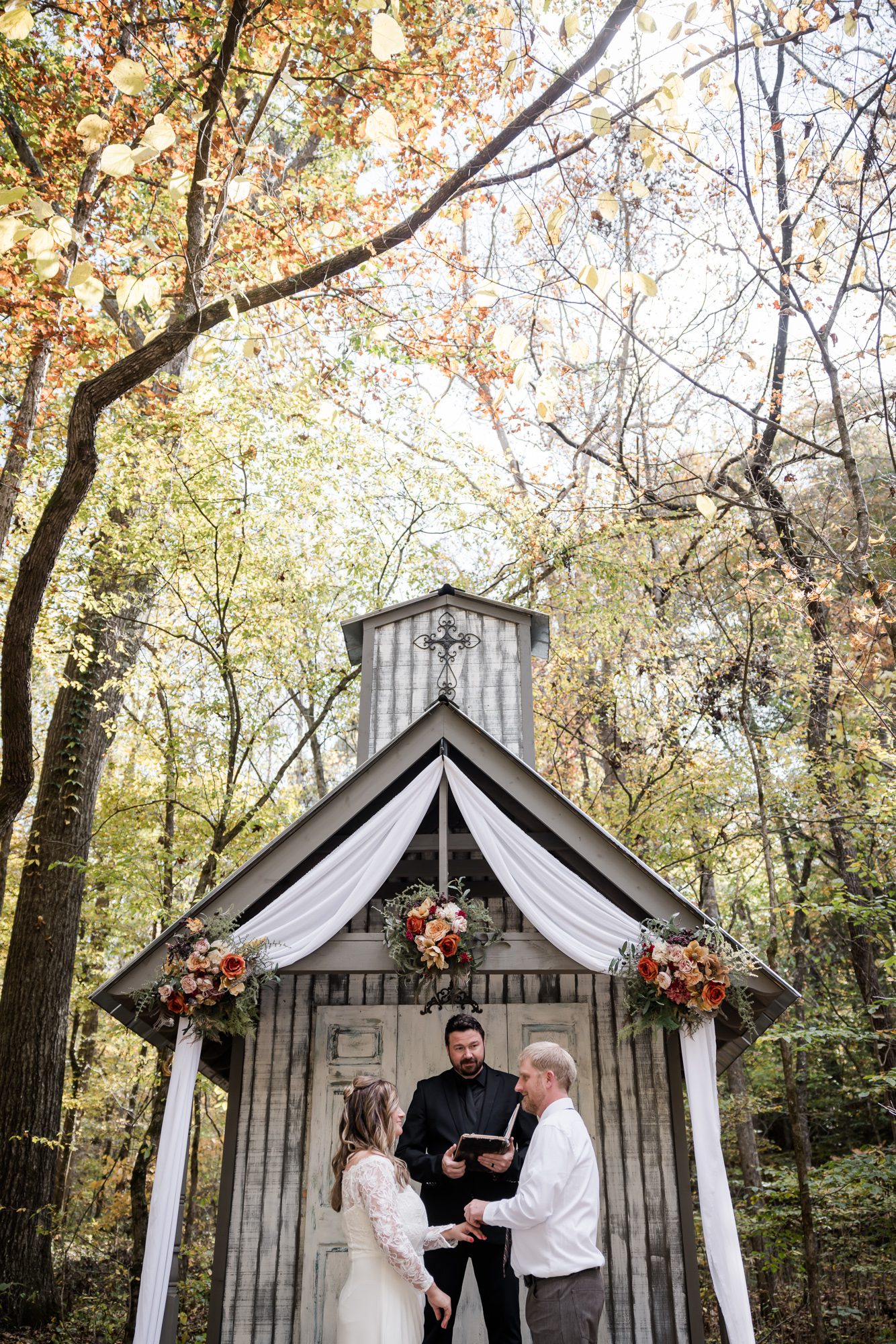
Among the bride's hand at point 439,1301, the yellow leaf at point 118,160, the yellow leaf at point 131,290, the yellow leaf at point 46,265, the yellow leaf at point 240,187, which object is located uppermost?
the yellow leaf at point 240,187

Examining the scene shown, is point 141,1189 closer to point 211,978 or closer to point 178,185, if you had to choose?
point 211,978

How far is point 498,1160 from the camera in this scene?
15.5ft

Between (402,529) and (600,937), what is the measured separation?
9.01m

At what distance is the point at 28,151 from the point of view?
23.9ft

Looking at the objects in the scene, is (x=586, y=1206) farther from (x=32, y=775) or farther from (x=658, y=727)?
(x=658, y=727)

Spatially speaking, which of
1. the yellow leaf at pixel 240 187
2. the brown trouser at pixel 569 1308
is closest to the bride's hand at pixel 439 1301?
the brown trouser at pixel 569 1308

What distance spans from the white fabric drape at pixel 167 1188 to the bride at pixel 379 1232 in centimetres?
107

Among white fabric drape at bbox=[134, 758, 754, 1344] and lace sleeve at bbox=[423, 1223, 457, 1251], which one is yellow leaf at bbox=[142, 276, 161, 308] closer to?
white fabric drape at bbox=[134, 758, 754, 1344]

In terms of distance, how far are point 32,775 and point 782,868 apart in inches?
525

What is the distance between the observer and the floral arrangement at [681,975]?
16.2 feet

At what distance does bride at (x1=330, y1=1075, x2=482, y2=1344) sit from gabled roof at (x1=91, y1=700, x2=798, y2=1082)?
4.88ft

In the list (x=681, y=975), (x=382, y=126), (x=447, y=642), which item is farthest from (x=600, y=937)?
(x=382, y=126)

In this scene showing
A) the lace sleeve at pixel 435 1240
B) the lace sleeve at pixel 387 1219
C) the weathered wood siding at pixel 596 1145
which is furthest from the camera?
the weathered wood siding at pixel 596 1145

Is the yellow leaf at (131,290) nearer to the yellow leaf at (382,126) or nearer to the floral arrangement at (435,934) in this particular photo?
the yellow leaf at (382,126)
